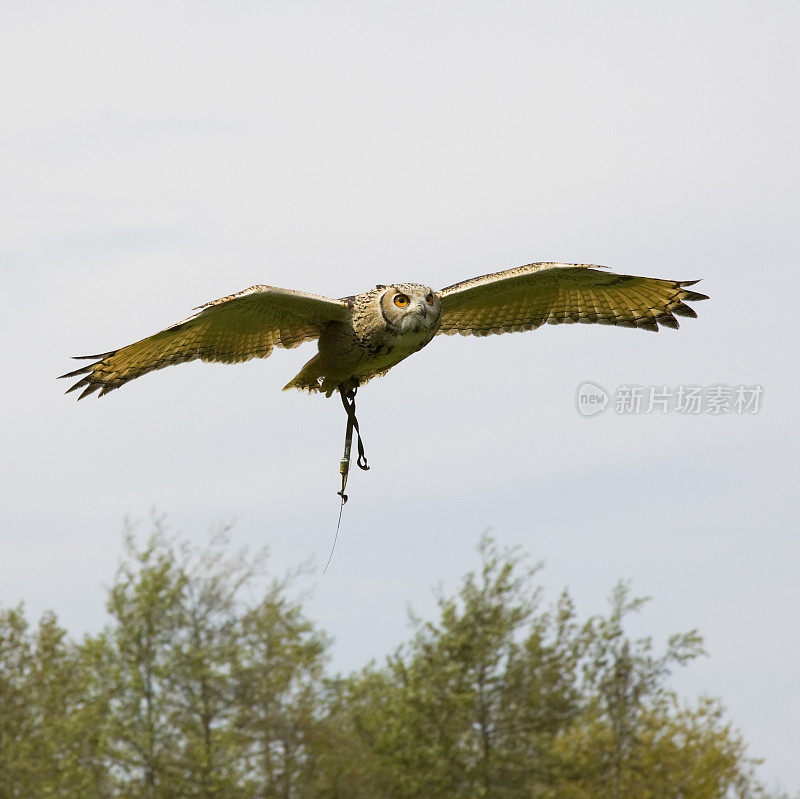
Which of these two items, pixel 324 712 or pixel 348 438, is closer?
pixel 348 438

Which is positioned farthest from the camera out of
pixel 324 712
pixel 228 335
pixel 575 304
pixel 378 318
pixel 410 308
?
pixel 324 712

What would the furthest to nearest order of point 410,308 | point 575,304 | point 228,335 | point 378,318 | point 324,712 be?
point 324,712 → point 575,304 → point 228,335 → point 378,318 → point 410,308

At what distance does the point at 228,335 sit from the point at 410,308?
158cm

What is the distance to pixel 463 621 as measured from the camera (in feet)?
77.9

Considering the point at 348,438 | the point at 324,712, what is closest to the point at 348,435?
the point at 348,438

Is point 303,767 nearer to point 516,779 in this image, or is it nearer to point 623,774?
point 516,779

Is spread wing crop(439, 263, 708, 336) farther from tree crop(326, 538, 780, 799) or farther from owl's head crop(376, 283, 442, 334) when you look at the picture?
tree crop(326, 538, 780, 799)

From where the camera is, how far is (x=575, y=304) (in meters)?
9.45

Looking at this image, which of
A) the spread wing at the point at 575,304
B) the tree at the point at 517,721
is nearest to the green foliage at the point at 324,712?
the tree at the point at 517,721

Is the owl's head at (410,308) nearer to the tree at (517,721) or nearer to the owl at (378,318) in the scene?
the owl at (378,318)

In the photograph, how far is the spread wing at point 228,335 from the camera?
768 centimetres

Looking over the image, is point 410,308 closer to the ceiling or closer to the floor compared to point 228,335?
closer to the floor

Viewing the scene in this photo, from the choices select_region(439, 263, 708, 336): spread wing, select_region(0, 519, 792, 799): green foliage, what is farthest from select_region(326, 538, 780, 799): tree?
select_region(439, 263, 708, 336): spread wing

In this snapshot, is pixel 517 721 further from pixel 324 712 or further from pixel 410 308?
pixel 410 308
